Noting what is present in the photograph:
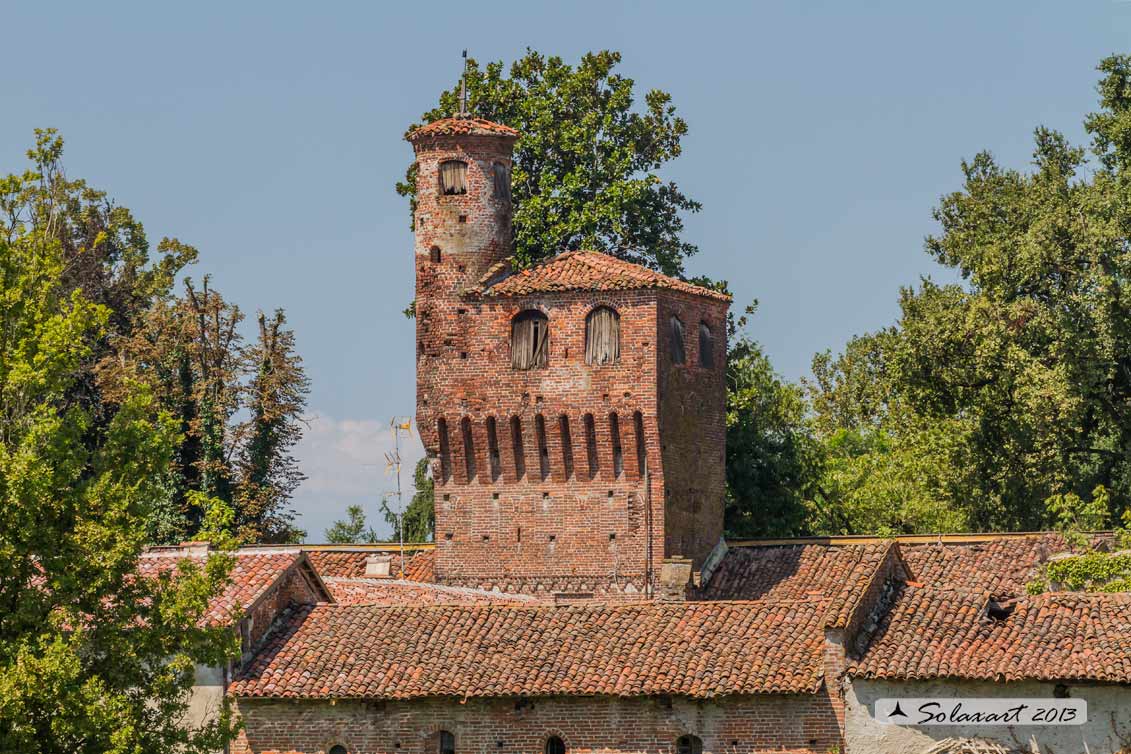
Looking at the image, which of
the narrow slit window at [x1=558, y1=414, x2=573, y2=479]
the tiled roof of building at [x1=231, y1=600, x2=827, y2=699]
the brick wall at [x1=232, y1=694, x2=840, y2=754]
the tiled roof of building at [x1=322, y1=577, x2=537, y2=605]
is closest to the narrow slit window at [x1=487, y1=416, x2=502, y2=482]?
the narrow slit window at [x1=558, y1=414, x2=573, y2=479]

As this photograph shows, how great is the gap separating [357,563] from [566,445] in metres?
5.95

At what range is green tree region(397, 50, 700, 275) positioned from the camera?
63844 millimetres

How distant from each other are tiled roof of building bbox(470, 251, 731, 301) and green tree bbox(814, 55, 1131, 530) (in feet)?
22.4

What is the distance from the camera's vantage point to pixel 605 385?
5572 centimetres

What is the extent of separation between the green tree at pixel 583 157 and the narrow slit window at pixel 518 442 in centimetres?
825

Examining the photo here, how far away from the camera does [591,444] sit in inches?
2207

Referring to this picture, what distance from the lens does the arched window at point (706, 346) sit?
57156mm

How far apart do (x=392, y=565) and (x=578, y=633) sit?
1464 centimetres

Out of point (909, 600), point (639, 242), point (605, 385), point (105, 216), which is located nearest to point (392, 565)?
point (605, 385)

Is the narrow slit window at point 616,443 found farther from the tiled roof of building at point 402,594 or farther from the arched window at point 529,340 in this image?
the tiled roof of building at point 402,594

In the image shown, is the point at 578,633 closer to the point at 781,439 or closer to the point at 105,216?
the point at 781,439

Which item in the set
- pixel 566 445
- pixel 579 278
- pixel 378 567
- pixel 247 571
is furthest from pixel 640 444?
pixel 247 571

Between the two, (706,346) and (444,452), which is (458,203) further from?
(706,346)

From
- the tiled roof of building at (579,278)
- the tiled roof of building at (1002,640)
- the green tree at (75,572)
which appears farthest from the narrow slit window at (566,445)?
the green tree at (75,572)
